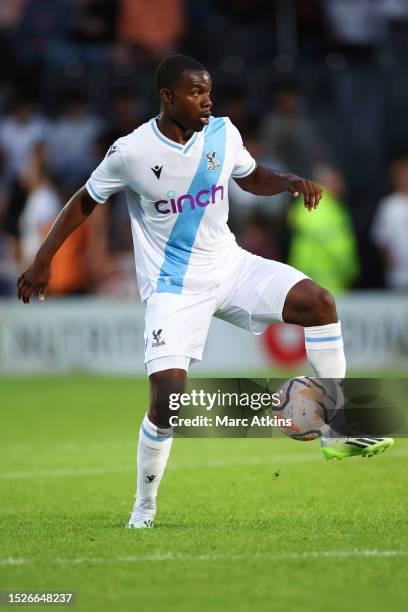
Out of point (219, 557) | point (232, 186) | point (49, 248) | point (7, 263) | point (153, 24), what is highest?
point (153, 24)

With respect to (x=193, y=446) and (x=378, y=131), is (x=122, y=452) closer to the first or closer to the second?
(x=193, y=446)

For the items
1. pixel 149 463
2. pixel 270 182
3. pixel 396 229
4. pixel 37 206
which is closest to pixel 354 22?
pixel 396 229

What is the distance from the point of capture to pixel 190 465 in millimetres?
11266

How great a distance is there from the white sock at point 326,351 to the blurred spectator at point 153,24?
454 inches

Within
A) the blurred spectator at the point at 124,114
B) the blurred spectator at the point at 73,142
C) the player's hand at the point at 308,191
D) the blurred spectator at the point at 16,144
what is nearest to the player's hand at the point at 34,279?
the player's hand at the point at 308,191

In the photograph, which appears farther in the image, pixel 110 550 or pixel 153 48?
pixel 153 48

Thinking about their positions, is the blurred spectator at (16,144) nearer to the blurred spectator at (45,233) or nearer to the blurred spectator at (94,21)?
the blurred spectator at (45,233)

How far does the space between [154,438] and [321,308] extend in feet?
3.98

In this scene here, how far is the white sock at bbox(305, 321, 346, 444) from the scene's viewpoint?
8.19 meters

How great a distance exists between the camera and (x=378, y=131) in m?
19.0

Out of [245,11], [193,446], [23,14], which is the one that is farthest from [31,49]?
[193,446]

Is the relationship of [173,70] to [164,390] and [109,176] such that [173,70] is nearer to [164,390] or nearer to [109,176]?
[109,176]

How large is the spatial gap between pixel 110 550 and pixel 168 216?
203 centimetres

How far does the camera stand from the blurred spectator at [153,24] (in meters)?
19.3
